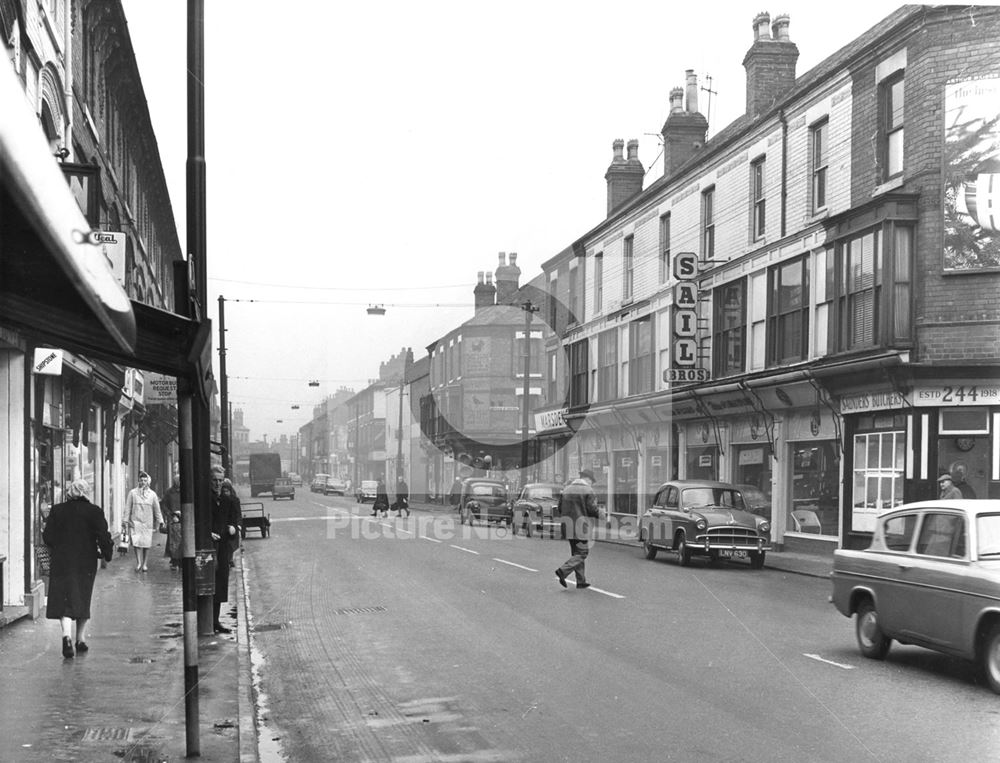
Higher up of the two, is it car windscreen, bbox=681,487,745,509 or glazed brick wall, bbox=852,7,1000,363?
glazed brick wall, bbox=852,7,1000,363

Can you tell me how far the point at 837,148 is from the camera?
2448 cm

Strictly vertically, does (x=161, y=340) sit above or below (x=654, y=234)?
below

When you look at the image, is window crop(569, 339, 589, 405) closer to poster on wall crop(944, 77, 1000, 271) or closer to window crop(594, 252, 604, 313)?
window crop(594, 252, 604, 313)

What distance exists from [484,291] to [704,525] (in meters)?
50.8

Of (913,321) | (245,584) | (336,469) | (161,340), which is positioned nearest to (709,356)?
(913,321)

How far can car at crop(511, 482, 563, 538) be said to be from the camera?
32.6 meters

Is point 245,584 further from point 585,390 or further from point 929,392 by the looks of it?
point 585,390

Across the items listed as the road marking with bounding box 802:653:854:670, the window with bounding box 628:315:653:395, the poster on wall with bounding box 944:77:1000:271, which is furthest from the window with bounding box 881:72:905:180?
→ the road marking with bounding box 802:653:854:670

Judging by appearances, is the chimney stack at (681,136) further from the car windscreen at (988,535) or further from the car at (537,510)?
the car windscreen at (988,535)

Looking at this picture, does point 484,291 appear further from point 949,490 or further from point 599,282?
point 949,490

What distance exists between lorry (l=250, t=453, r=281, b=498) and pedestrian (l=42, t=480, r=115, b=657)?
68533mm

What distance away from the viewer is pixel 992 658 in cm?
854

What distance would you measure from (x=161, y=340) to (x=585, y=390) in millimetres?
36813

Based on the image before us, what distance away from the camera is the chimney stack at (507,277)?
221 feet
